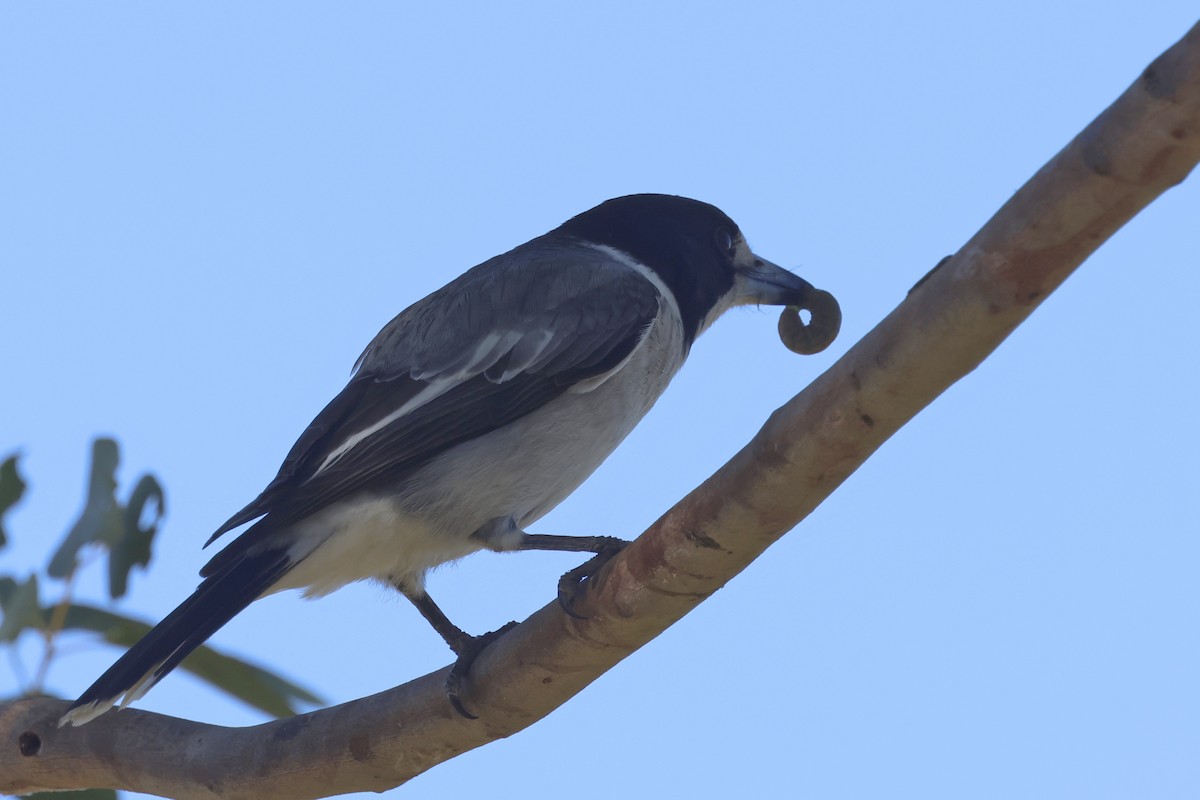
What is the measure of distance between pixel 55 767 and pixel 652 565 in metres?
1.63

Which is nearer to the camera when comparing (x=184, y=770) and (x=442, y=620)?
(x=184, y=770)

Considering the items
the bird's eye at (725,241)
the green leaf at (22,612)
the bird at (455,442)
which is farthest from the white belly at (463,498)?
the bird's eye at (725,241)

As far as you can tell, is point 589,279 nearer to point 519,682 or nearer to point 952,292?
point 519,682

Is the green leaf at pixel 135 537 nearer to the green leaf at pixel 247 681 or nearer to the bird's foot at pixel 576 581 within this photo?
the green leaf at pixel 247 681

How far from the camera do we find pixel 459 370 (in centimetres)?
389

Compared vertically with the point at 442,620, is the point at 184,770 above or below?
below

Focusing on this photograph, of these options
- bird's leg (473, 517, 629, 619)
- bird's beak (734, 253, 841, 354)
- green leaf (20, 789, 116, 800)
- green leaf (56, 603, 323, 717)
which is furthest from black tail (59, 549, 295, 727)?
bird's beak (734, 253, 841, 354)

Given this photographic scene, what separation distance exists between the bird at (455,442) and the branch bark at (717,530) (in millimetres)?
170

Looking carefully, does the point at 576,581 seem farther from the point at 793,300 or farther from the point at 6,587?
the point at 793,300

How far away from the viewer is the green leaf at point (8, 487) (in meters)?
3.64

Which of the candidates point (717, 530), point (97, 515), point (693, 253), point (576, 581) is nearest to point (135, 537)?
point (97, 515)

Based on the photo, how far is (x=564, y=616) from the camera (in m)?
2.93

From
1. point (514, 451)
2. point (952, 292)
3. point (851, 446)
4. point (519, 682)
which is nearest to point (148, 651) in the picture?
point (519, 682)

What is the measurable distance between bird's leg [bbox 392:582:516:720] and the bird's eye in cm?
151
